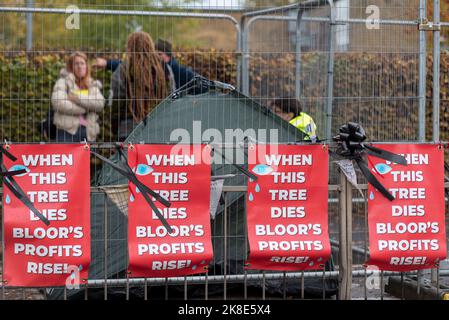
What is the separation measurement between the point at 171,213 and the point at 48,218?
3.05 feet

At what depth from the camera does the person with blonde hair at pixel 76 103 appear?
9383mm

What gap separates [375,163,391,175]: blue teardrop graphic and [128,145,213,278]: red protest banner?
138cm

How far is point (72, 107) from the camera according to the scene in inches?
369

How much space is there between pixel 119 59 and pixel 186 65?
92 cm

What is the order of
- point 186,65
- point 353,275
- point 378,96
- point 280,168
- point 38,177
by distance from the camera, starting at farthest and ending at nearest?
point 186,65 → point 378,96 → point 353,275 → point 280,168 → point 38,177

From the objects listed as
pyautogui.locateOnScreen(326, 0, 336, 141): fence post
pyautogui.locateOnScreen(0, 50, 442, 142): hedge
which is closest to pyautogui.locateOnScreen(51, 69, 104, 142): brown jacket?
pyautogui.locateOnScreen(0, 50, 442, 142): hedge

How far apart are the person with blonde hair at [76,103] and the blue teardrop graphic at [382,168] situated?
390 centimetres

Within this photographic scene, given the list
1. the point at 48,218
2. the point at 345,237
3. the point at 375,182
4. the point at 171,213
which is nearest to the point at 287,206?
the point at 345,237

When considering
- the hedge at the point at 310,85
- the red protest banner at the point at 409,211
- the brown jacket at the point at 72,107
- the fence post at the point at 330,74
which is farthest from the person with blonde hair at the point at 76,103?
the red protest banner at the point at 409,211

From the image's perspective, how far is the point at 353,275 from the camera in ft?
22.7

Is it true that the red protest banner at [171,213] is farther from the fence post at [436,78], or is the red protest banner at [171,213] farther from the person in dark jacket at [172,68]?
the person in dark jacket at [172,68]

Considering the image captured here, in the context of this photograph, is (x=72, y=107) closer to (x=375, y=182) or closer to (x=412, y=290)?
(x=375, y=182)

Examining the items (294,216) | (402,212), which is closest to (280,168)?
(294,216)
